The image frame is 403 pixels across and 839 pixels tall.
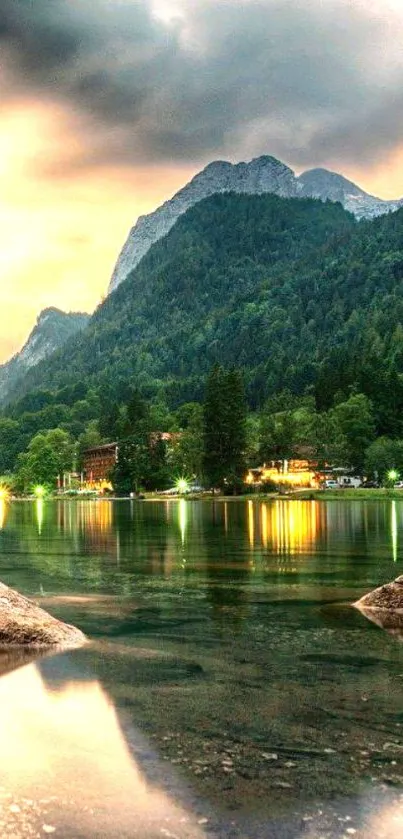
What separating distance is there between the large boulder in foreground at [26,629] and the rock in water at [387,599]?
8.65 m

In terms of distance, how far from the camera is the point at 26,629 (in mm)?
17500

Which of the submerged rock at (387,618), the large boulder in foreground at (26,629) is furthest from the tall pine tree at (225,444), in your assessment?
the large boulder in foreground at (26,629)

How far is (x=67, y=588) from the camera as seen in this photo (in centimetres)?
2805

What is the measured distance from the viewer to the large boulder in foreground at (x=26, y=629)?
1734 centimetres

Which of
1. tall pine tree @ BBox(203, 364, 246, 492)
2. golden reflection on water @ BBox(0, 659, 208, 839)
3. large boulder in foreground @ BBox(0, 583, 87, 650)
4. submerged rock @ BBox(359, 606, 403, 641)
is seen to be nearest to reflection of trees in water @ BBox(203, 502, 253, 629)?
submerged rock @ BBox(359, 606, 403, 641)

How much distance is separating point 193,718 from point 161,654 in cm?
471

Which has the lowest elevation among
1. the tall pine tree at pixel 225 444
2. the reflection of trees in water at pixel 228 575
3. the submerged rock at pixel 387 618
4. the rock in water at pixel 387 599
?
the submerged rock at pixel 387 618

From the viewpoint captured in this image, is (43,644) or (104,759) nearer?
(104,759)

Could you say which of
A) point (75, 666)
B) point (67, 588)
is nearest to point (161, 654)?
point (75, 666)

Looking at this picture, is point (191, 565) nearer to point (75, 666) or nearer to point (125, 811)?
point (75, 666)

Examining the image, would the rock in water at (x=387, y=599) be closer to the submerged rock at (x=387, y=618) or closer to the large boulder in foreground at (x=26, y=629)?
the submerged rock at (x=387, y=618)

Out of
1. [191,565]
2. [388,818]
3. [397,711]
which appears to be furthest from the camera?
[191,565]

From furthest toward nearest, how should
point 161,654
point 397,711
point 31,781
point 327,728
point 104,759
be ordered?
point 161,654 < point 397,711 < point 327,728 < point 104,759 < point 31,781

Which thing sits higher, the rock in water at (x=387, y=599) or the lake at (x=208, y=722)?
the rock in water at (x=387, y=599)
